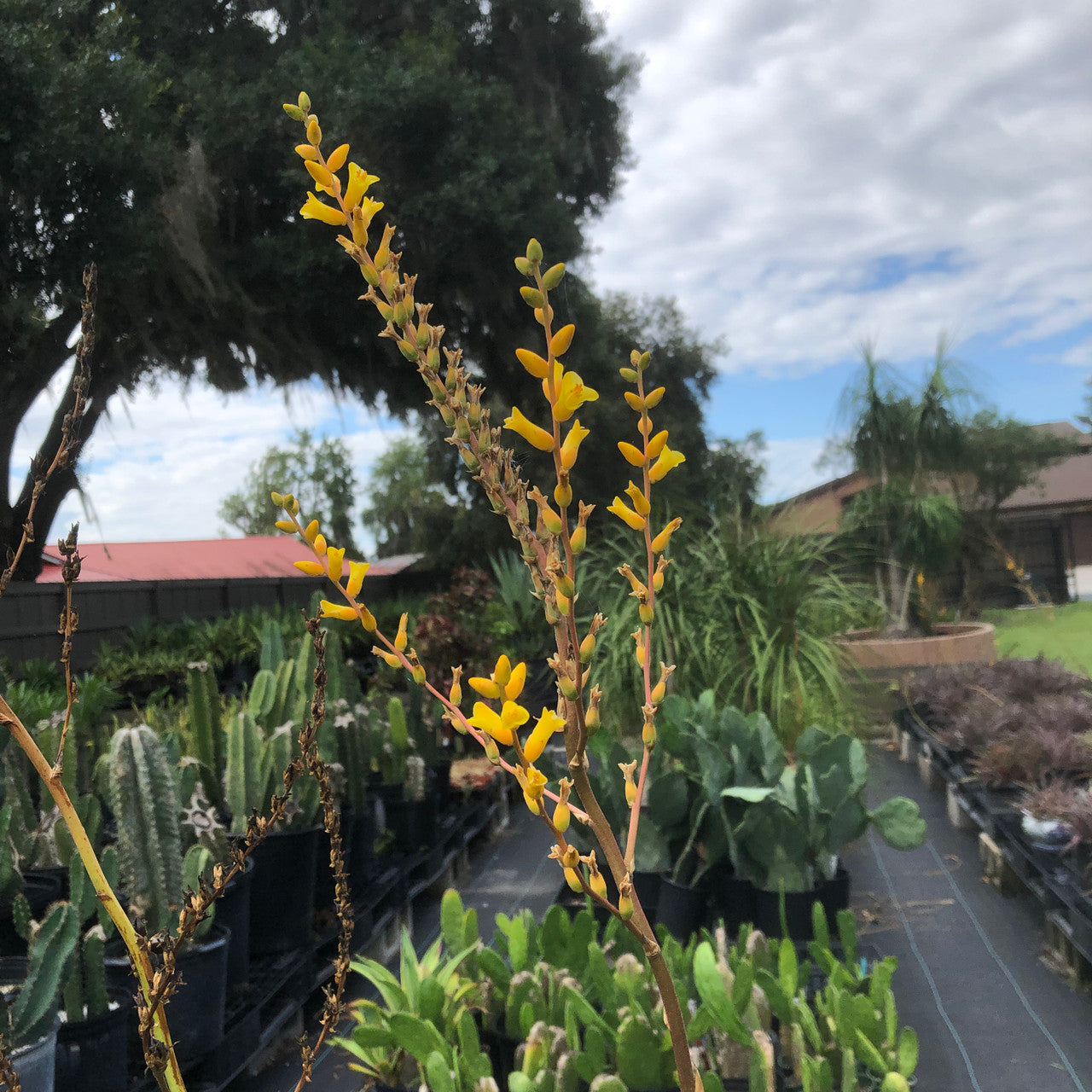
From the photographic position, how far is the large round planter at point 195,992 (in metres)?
1.63

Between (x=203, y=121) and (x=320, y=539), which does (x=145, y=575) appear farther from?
(x=320, y=539)

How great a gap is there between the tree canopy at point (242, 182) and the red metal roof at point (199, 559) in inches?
115

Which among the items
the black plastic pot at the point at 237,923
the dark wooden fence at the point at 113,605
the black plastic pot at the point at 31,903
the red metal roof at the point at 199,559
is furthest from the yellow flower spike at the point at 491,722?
the red metal roof at the point at 199,559

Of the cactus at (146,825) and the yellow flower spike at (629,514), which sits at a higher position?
the yellow flower spike at (629,514)

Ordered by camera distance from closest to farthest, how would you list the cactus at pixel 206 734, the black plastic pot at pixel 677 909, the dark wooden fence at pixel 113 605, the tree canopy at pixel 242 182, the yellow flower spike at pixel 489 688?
the yellow flower spike at pixel 489 688 → the black plastic pot at pixel 677 909 → the cactus at pixel 206 734 → the dark wooden fence at pixel 113 605 → the tree canopy at pixel 242 182

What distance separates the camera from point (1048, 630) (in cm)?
962

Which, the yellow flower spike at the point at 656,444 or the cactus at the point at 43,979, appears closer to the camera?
the yellow flower spike at the point at 656,444

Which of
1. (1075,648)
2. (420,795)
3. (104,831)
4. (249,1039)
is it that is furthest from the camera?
(1075,648)

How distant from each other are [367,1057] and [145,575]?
389 inches

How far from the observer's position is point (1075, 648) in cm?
804

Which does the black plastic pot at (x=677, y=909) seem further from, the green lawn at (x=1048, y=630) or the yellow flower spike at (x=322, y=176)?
the green lawn at (x=1048, y=630)

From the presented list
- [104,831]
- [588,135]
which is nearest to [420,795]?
[104,831]

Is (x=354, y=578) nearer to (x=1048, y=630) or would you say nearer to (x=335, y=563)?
(x=335, y=563)

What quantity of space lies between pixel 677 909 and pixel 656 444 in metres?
1.83
